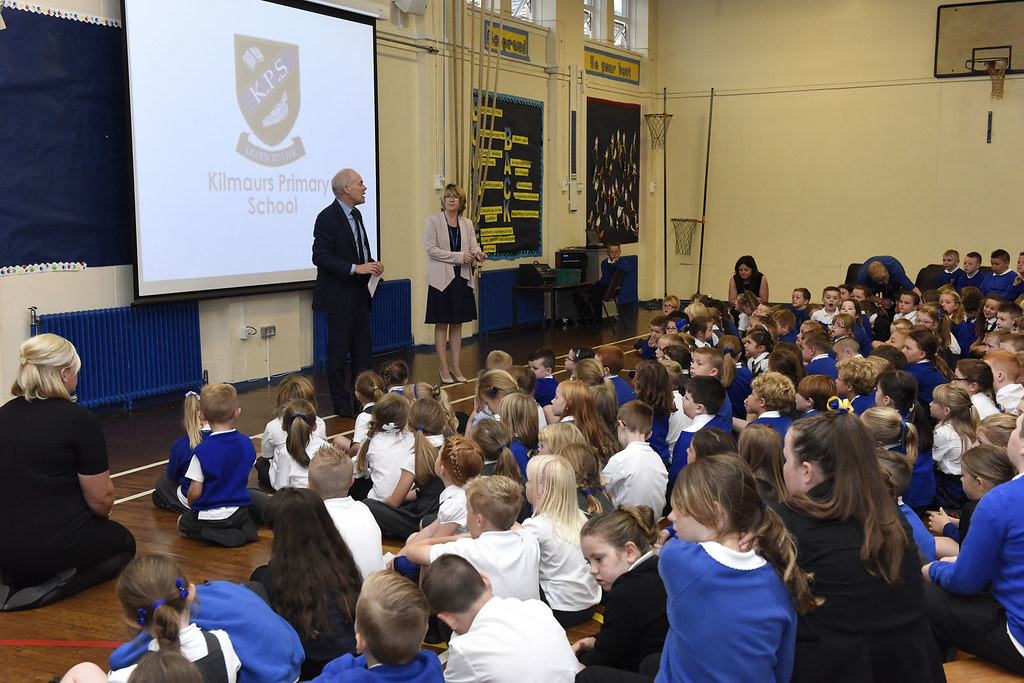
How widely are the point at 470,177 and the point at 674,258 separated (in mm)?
5254

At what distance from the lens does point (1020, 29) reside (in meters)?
11.6

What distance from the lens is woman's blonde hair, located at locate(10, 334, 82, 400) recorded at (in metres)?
3.47

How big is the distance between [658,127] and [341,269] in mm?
8820

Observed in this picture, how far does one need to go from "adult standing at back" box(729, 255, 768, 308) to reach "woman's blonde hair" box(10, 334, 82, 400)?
280 inches

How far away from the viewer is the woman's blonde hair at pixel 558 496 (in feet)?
10.1

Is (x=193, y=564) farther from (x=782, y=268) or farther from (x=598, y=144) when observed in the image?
(x=782, y=268)

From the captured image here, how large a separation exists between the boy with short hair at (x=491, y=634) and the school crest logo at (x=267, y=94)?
5.90m

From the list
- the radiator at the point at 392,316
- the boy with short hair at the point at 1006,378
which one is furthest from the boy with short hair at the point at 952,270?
the radiator at the point at 392,316

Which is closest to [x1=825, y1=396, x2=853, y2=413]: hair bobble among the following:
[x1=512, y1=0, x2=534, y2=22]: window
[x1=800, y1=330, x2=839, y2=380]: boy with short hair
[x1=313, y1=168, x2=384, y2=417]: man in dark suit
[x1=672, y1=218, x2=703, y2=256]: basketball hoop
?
[x1=800, y1=330, x2=839, y2=380]: boy with short hair

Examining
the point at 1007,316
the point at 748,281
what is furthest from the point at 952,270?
the point at 1007,316

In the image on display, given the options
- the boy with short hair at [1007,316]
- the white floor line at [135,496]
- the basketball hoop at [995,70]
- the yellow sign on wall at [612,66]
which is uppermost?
the yellow sign on wall at [612,66]

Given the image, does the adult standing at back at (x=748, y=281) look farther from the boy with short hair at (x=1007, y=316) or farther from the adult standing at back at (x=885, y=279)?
the boy with short hair at (x=1007, y=316)

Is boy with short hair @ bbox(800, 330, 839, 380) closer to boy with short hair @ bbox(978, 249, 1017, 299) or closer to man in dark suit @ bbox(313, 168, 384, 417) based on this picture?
man in dark suit @ bbox(313, 168, 384, 417)

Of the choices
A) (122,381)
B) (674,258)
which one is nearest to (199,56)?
(122,381)
